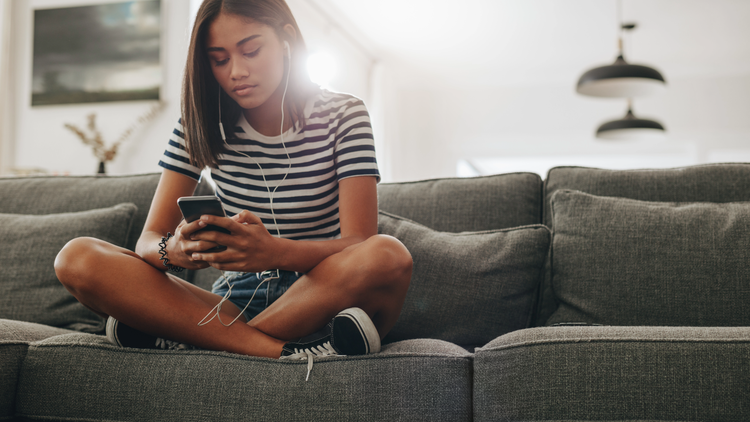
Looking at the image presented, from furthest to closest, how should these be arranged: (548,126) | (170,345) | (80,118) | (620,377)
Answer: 1. (548,126)
2. (80,118)
3. (170,345)
4. (620,377)

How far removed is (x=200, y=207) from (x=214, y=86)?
0.44 meters

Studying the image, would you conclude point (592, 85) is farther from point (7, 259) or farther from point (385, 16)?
point (7, 259)

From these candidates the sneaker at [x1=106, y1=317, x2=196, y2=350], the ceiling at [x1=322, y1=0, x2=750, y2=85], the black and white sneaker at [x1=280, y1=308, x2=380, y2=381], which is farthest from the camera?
the ceiling at [x1=322, y1=0, x2=750, y2=85]

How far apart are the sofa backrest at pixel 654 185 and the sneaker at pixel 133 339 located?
89cm

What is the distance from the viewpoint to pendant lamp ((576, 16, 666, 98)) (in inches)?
115

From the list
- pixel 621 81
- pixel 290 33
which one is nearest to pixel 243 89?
pixel 290 33

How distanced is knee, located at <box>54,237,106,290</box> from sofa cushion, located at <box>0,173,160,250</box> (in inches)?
24.6

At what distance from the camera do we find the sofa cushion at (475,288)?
1326 millimetres

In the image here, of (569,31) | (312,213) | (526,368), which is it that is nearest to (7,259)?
(312,213)

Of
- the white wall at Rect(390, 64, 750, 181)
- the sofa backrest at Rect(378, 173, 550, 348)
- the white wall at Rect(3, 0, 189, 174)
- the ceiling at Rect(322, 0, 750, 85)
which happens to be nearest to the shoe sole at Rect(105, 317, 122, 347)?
the sofa backrest at Rect(378, 173, 550, 348)

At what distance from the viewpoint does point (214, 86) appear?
129 cm

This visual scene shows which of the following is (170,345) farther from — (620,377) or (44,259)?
(620,377)

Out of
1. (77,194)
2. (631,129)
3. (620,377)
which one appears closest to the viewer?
(620,377)

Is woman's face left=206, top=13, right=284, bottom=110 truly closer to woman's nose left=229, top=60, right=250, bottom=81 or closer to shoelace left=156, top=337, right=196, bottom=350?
woman's nose left=229, top=60, right=250, bottom=81
